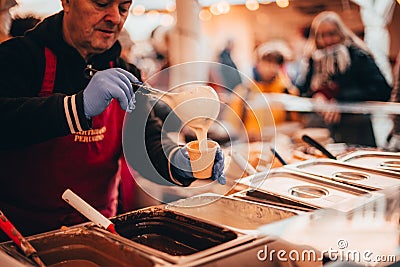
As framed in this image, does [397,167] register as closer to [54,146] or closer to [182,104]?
[182,104]

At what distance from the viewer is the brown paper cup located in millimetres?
1665

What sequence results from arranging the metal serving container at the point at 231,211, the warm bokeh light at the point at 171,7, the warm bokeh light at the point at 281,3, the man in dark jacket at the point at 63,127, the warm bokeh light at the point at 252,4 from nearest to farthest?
the metal serving container at the point at 231,211 < the man in dark jacket at the point at 63,127 < the warm bokeh light at the point at 171,7 < the warm bokeh light at the point at 281,3 < the warm bokeh light at the point at 252,4

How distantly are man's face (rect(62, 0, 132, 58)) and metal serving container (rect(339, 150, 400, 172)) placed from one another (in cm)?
122

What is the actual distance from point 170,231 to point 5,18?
101 cm

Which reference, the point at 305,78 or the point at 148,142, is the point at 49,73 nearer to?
the point at 148,142

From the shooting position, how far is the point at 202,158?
1.68m

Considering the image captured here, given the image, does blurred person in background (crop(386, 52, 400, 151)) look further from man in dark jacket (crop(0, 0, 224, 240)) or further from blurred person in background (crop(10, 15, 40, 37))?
blurred person in background (crop(10, 15, 40, 37))

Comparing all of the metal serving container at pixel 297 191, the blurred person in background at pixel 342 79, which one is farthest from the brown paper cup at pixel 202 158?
the blurred person in background at pixel 342 79

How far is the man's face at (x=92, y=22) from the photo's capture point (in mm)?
1778

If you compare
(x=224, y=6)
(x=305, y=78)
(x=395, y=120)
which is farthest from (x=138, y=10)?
(x=224, y=6)

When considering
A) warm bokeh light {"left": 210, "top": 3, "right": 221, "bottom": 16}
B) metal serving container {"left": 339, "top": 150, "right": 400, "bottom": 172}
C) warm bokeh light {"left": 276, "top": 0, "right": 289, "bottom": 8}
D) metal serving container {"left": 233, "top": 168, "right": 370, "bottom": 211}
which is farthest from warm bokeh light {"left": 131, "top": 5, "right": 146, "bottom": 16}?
warm bokeh light {"left": 276, "top": 0, "right": 289, "bottom": 8}

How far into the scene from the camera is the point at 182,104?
1.67m

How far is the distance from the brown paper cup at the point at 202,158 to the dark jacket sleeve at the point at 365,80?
3.02 meters

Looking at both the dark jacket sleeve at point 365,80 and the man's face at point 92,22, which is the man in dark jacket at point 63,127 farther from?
the dark jacket sleeve at point 365,80
